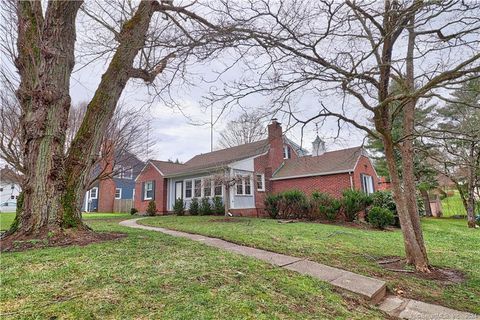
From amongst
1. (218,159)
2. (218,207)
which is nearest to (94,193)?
(218,159)

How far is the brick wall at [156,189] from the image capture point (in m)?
19.8

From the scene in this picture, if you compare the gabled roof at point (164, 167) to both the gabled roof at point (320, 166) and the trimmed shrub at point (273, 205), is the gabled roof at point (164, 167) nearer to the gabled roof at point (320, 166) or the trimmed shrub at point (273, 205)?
the gabled roof at point (320, 166)

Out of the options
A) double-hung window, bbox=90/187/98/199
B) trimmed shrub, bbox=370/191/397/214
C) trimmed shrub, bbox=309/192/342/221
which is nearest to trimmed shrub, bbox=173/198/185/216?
trimmed shrub, bbox=309/192/342/221

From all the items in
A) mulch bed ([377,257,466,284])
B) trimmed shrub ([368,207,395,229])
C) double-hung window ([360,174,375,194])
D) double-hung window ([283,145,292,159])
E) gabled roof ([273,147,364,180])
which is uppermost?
double-hung window ([283,145,292,159])

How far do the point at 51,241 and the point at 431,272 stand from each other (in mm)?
6746

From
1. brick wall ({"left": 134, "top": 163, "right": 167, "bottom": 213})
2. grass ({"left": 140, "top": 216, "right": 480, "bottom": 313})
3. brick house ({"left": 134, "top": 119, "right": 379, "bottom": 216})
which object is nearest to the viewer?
grass ({"left": 140, "top": 216, "right": 480, "bottom": 313})

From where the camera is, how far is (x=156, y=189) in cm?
2033

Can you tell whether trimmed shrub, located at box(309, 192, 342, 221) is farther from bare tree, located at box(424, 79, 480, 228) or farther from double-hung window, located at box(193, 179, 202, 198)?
double-hung window, located at box(193, 179, 202, 198)

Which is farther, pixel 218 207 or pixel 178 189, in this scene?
pixel 178 189

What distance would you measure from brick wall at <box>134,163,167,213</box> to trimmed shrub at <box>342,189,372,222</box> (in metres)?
12.4

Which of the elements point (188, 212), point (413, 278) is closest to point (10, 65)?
point (413, 278)

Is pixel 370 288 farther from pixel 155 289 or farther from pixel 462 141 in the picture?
pixel 462 141

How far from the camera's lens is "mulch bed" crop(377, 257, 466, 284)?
15.4 ft

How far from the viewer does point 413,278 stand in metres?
4.57
